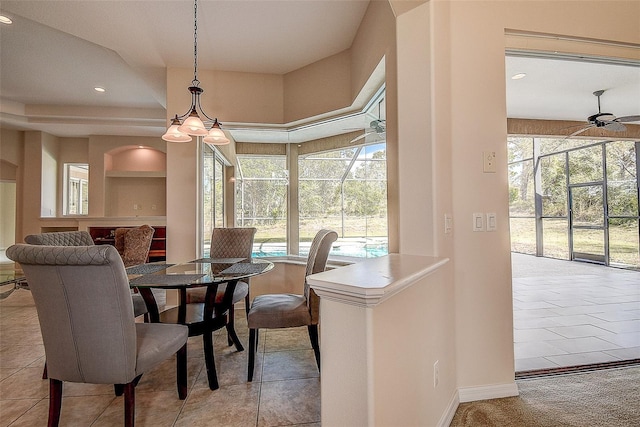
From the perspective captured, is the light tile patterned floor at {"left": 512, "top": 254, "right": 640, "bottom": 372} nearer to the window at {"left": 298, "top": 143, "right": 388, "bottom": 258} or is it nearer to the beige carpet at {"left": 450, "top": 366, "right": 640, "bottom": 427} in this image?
the beige carpet at {"left": 450, "top": 366, "right": 640, "bottom": 427}

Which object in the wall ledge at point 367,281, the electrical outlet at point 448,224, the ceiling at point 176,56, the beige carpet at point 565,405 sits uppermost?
the ceiling at point 176,56

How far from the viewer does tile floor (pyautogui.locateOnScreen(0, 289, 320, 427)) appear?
5.90ft

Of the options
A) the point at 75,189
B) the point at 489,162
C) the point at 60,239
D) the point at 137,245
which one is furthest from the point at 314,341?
the point at 75,189

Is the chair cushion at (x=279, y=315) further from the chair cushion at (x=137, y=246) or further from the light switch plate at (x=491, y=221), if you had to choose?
the chair cushion at (x=137, y=246)

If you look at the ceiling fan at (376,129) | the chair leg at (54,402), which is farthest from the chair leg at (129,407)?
the ceiling fan at (376,129)

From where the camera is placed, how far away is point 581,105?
17.8 feet

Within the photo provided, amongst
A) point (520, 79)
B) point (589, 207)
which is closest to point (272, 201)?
point (520, 79)

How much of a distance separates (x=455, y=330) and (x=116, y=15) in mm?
3693

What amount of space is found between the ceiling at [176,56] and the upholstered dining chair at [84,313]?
230 centimetres

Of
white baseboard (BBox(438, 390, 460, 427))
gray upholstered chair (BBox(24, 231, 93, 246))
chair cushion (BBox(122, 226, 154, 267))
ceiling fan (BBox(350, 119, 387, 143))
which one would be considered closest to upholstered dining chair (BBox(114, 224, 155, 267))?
chair cushion (BBox(122, 226, 154, 267))

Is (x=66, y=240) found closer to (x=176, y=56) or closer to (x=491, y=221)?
(x=176, y=56)

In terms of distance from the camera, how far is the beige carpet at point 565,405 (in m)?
1.70

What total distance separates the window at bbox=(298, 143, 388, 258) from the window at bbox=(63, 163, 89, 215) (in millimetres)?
6475

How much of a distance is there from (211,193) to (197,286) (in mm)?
2317
